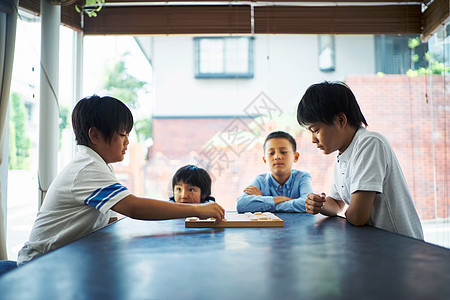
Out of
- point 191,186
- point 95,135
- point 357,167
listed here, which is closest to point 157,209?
point 95,135

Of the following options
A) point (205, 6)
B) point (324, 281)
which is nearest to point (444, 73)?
point (205, 6)

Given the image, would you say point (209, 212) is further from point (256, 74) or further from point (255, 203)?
point (256, 74)

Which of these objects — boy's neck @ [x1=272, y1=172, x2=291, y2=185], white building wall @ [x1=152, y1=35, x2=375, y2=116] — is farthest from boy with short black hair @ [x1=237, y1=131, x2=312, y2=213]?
white building wall @ [x1=152, y1=35, x2=375, y2=116]

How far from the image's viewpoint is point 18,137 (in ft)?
9.04

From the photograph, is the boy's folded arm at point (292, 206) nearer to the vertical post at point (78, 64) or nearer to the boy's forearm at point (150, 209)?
the boy's forearm at point (150, 209)

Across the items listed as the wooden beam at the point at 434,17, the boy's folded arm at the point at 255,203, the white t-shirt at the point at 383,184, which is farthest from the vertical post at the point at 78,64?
the wooden beam at the point at 434,17

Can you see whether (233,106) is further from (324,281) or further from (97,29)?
(324,281)

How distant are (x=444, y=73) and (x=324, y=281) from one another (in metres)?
3.34

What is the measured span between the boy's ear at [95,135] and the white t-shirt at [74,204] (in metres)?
0.11

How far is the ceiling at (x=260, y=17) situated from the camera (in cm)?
315

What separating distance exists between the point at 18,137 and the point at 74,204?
196cm

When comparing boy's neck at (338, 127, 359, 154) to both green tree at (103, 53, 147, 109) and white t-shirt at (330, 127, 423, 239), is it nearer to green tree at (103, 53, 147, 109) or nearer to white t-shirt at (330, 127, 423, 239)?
white t-shirt at (330, 127, 423, 239)

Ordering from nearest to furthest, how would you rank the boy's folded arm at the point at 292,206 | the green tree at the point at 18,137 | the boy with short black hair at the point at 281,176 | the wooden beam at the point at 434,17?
the boy's folded arm at the point at 292,206 < the boy with short black hair at the point at 281,176 < the green tree at the point at 18,137 < the wooden beam at the point at 434,17

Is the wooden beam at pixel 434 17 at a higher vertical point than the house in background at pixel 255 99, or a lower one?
higher
